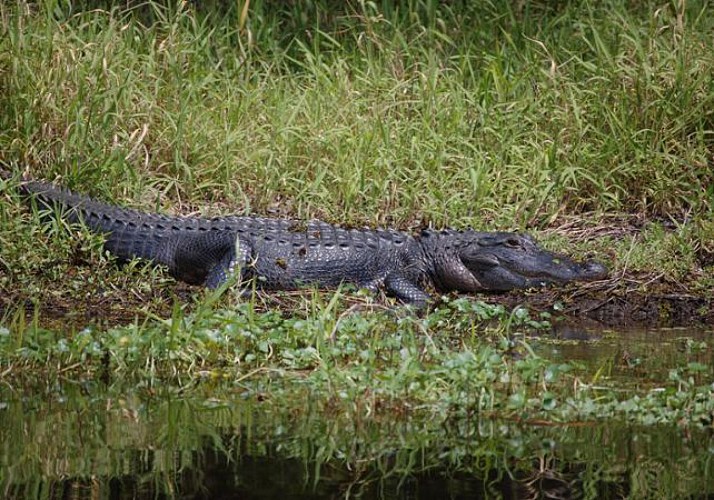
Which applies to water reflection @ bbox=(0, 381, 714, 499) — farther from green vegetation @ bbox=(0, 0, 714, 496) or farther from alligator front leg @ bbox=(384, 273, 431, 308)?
alligator front leg @ bbox=(384, 273, 431, 308)

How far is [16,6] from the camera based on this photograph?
9117 mm

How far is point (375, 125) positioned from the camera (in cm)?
928

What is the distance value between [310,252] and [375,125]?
1.47 metres

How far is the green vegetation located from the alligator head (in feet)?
0.47

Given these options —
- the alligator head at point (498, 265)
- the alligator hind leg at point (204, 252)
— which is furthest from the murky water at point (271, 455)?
the alligator head at point (498, 265)

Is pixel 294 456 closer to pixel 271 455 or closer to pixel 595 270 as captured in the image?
pixel 271 455

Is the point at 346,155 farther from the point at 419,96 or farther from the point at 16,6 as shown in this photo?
the point at 16,6

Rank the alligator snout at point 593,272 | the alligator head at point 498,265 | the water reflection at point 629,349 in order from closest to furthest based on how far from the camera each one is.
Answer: the water reflection at point 629,349 < the alligator snout at point 593,272 < the alligator head at point 498,265

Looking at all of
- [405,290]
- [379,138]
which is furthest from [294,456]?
[379,138]

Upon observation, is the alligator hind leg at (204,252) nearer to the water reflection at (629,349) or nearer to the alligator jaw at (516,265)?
the alligator jaw at (516,265)

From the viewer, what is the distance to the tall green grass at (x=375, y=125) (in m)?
8.83

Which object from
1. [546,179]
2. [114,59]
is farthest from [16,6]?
[546,179]

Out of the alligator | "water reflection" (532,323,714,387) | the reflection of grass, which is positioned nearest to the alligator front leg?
the alligator

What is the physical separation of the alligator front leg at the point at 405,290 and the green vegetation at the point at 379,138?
0.25m
